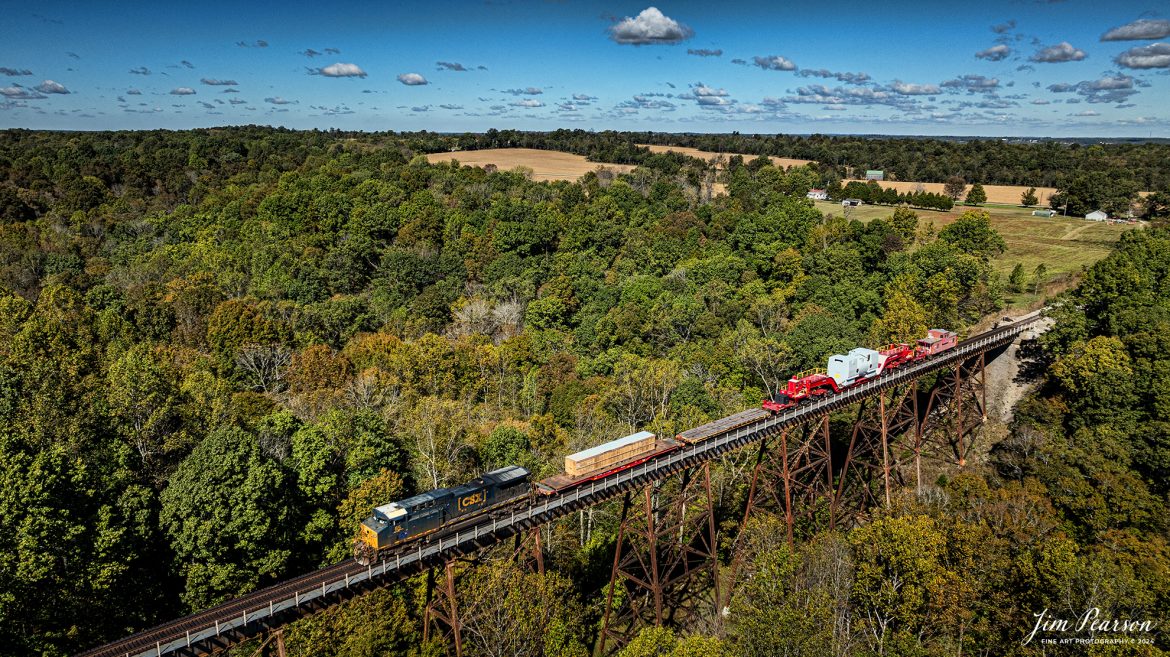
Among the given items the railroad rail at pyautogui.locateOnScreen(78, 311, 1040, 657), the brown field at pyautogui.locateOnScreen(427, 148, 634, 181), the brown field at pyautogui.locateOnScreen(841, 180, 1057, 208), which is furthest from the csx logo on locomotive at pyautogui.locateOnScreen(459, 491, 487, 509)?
the brown field at pyautogui.locateOnScreen(841, 180, 1057, 208)

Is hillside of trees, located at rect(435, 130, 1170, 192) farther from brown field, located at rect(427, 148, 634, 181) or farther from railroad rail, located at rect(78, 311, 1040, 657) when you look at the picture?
railroad rail, located at rect(78, 311, 1040, 657)

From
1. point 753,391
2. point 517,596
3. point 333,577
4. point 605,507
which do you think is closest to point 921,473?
point 753,391

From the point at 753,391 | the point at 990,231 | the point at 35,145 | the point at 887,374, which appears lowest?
the point at 753,391

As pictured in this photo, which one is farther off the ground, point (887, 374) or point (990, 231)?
point (990, 231)

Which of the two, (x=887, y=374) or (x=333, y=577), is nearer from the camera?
(x=333, y=577)

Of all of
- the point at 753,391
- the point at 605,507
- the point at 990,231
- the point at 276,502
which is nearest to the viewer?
the point at 276,502

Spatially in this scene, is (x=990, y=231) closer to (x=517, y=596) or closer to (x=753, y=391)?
(x=753, y=391)
